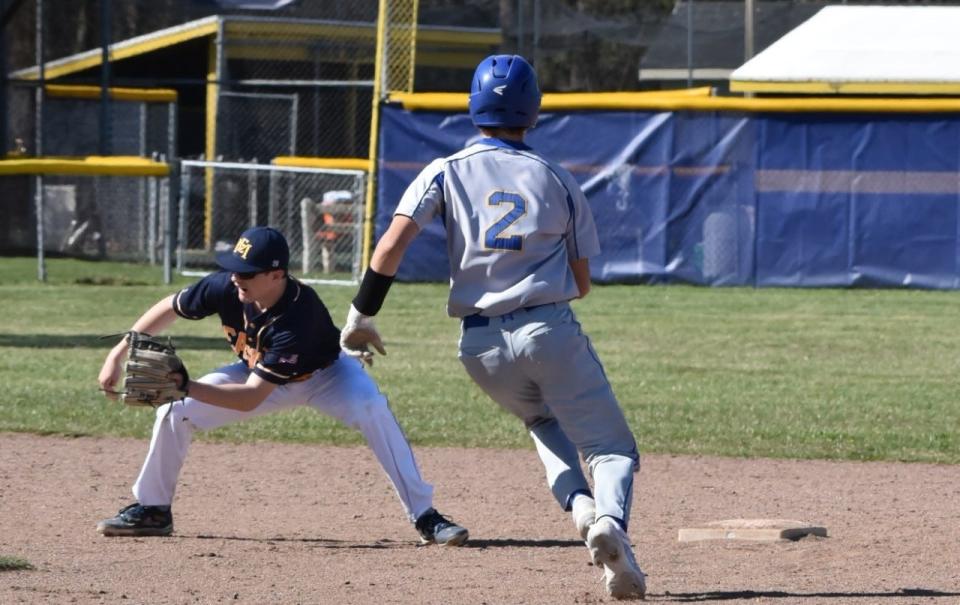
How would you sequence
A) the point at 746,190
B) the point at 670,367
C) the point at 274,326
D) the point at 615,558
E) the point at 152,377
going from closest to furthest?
the point at 615,558 < the point at 152,377 < the point at 274,326 < the point at 670,367 < the point at 746,190

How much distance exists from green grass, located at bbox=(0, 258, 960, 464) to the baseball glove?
11.7ft

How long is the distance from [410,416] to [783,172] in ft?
29.8

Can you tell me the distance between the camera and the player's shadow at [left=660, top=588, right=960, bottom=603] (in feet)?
16.5

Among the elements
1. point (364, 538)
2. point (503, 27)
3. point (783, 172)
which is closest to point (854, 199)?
point (783, 172)

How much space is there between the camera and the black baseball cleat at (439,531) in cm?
605

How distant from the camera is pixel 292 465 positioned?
8.12 metres

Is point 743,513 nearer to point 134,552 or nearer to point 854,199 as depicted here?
point 134,552

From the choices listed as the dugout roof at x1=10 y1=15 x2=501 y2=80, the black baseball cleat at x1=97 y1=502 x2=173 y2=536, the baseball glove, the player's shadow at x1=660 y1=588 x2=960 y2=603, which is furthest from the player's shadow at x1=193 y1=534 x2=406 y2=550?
the dugout roof at x1=10 y1=15 x2=501 y2=80

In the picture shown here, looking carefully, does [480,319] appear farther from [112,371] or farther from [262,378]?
[112,371]

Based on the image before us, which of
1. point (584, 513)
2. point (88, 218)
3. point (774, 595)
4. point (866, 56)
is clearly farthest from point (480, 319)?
point (866, 56)

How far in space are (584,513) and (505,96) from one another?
4.33 ft

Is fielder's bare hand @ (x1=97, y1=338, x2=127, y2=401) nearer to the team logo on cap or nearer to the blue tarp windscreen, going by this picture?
the team logo on cap

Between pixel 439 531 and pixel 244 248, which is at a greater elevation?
pixel 244 248

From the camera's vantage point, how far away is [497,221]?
4.93 m
